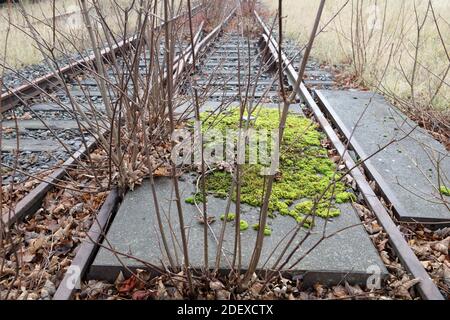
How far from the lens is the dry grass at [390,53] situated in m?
5.02

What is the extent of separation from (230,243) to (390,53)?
3.82 metres

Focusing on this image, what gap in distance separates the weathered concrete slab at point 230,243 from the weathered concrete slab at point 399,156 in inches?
22.9

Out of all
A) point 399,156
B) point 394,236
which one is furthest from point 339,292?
point 399,156

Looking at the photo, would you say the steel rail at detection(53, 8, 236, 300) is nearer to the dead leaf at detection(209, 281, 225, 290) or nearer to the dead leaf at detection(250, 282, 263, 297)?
the dead leaf at detection(209, 281, 225, 290)

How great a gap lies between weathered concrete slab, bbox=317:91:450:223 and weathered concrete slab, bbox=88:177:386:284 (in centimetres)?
58

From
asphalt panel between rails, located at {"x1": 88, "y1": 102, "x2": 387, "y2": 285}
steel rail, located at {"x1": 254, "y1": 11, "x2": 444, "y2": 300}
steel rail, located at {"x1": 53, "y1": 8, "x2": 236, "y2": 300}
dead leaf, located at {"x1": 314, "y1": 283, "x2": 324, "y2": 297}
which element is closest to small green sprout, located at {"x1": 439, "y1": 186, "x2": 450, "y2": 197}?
steel rail, located at {"x1": 254, "y1": 11, "x2": 444, "y2": 300}

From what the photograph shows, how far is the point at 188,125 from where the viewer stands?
3.99 metres

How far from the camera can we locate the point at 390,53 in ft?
15.5

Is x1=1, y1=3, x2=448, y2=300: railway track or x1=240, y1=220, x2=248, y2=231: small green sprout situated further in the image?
x1=240, y1=220, x2=248, y2=231: small green sprout

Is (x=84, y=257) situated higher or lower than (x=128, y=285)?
higher

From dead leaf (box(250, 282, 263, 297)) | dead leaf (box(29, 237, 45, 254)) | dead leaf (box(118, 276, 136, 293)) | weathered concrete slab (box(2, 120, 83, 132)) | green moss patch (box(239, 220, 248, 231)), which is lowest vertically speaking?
dead leaf (box(250, 282, 263, 297))

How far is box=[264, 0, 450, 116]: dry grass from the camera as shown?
5016 mm

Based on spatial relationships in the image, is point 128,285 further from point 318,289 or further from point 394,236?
point 394,236
